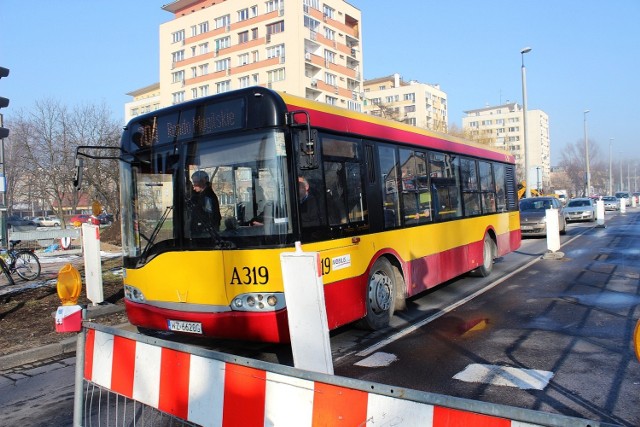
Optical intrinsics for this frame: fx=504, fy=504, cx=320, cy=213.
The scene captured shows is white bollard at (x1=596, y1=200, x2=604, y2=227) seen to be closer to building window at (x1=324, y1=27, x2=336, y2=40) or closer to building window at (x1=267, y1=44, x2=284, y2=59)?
building window at (x1=267, y1=44, x2=284, y2=59)

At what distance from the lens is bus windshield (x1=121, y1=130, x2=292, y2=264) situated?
5344 millimetres

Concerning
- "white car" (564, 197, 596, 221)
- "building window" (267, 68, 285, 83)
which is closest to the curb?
"white car" (564, 197, 596, 221)

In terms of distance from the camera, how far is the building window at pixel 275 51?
215 feet

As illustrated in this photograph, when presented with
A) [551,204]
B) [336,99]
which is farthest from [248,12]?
[551,204]

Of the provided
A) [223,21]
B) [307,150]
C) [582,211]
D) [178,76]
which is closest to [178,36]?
[178,76]

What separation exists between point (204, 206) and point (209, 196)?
0.14 m

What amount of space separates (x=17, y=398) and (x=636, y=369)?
20.6 feet

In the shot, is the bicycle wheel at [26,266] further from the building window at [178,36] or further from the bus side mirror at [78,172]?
the building window at [178,36]

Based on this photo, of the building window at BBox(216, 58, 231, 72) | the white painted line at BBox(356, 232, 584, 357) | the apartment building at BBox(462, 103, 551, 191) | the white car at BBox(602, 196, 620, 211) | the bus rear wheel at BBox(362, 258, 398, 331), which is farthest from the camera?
the apartment building at BBox(462, 103, 551, 191)

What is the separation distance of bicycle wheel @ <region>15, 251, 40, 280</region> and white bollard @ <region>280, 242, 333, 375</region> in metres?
11.2

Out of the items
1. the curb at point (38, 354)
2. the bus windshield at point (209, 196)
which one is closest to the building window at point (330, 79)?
→ the curb at point (38, 354)

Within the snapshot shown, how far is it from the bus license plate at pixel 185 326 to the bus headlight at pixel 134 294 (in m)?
0.60

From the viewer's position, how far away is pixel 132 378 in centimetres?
321

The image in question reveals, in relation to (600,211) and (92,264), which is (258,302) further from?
(600,211)
